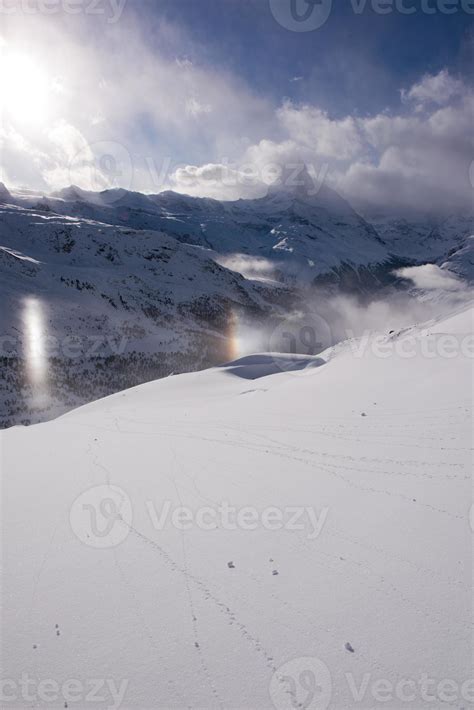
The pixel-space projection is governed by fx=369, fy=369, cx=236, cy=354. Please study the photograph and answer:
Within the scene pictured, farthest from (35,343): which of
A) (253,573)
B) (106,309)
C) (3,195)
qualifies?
(3,195)

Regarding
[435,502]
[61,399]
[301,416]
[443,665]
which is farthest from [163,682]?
[61,399]

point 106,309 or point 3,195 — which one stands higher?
point 3,195

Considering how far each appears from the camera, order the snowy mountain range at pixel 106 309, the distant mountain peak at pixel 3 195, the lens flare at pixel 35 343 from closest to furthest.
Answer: the lens flare at pixel 35 343 < the snowy mountain range at pixel 106 309 < the distant mountain peak at pixel 3 195

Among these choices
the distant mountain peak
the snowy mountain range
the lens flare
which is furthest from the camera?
the distant mountain peak

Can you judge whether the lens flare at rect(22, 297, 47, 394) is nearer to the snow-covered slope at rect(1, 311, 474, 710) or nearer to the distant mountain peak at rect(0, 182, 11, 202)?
the snow-covered slope at rect(1, 311, 474, 710)

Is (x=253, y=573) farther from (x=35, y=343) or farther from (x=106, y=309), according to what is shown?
(x=106, y=309)

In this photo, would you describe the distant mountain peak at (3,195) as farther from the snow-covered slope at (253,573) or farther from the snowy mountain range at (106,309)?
the snow-covered slope at (253,573)

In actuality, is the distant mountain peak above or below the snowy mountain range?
above

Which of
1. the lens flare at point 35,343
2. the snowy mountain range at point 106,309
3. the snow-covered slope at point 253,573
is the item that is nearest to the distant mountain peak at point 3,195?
the snowy mountain range at point 106,309

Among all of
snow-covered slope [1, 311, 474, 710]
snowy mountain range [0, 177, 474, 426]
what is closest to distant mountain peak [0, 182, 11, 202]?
snowy mountain range [0, 177, 474, 426]
